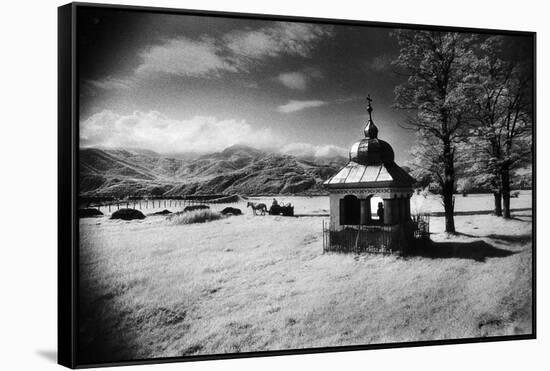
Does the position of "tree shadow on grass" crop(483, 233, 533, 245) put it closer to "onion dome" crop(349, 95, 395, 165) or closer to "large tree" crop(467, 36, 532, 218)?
"large tree" crop(467, 36, 532, 218)

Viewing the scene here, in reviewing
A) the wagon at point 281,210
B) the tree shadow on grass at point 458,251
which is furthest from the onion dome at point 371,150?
the tree shadow on grass at point 458,251

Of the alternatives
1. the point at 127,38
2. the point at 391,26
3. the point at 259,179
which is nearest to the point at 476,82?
the point at 391,26

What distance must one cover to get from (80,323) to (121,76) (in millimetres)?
2385

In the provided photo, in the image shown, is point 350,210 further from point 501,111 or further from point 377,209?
point 501,111

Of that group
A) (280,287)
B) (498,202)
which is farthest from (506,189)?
(280,287)

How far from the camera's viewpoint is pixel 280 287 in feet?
26.3

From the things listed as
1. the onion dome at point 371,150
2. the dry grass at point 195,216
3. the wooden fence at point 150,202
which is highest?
the onion dome at point 371,150

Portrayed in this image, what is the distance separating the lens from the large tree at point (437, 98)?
8.77 metres

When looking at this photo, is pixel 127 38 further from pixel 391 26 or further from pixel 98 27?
pixel 391 26

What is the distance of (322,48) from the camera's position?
8406 mm

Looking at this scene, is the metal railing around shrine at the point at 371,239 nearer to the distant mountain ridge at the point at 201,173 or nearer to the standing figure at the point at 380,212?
the standing figure at the point at 380,212

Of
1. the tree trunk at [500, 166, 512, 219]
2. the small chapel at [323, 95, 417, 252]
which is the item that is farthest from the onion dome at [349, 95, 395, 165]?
the tree trunk at [500, 166, 512, 219]

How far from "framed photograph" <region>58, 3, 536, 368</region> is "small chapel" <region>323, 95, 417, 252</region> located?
0.02 m

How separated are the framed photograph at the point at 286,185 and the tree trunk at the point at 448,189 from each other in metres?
0.02
